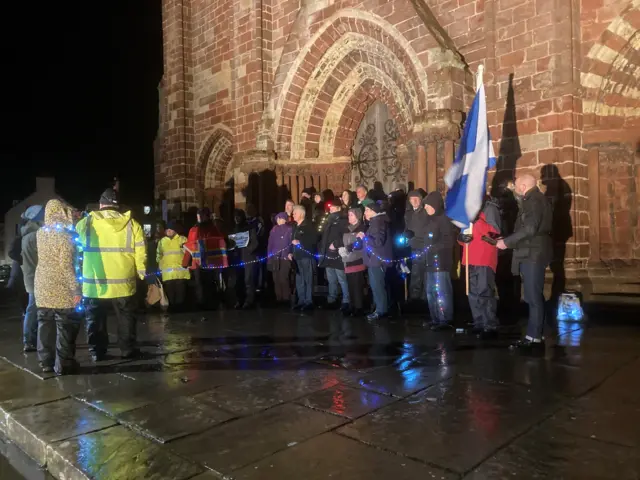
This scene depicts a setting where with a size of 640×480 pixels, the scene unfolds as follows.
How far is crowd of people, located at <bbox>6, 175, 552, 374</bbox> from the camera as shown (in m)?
5.38

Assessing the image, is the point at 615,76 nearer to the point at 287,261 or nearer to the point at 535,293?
the point at 535,293

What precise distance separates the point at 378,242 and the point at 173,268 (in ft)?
12.9

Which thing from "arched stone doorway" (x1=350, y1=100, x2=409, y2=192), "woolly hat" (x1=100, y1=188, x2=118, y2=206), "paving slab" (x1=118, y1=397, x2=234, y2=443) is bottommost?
"paving slab" (x1=118, y1=397, x2=234, y2=443)

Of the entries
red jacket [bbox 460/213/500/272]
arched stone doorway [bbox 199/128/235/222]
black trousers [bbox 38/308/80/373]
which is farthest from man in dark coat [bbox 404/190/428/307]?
arched stone doorway [bbox 199/128/235/222]

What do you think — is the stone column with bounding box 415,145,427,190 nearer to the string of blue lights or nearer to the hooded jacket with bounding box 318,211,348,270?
the string of blue lights

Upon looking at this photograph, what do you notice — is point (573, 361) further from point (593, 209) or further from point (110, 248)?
point (110, 248)

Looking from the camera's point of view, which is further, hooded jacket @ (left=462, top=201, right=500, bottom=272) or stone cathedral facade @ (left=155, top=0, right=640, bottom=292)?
stone cathedral facade @ (left=155, top=0, right=640, bottom=292)

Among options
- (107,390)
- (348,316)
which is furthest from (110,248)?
(348,316)

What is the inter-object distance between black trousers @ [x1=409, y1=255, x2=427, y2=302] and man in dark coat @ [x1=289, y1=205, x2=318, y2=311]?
1.68 metres

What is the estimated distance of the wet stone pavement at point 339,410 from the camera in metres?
3.07

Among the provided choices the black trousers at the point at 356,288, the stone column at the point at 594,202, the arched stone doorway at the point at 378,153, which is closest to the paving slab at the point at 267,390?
the black trousers at the point at 356,288

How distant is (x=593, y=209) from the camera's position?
786 centimetres

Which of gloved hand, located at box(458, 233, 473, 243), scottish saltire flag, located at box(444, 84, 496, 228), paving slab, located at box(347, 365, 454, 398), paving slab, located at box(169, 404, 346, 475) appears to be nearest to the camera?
paving slab, located at box(169, 404, 346, 475)

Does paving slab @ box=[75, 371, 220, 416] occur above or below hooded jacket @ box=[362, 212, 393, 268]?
below
